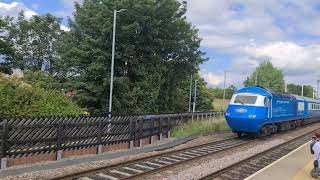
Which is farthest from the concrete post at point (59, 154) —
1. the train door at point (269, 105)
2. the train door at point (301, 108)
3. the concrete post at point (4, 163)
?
the train door at point (301, 108)

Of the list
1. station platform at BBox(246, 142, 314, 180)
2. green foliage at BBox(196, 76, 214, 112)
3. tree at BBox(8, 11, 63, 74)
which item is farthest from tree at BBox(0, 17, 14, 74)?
station platform at BBox(246, 142, 314, 180)

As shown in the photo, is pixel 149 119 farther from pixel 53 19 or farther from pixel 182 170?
pixel 53 19

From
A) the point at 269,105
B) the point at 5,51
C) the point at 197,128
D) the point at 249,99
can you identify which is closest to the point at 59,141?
the point at 249,99

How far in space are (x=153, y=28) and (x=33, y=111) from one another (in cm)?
2071

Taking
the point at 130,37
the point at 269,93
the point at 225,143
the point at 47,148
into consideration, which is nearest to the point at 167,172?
the point at 47,148

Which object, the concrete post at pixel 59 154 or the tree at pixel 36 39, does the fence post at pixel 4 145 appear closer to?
the concrete post at pixel 59 154

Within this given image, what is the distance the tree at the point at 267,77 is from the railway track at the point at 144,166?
96.2 metres

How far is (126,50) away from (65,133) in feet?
78.3

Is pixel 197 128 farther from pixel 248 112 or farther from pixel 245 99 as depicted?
pixel 248 112

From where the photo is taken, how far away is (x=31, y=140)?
15.6m

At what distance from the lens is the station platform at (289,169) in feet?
46.7

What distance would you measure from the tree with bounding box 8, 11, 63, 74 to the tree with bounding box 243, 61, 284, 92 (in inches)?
2229

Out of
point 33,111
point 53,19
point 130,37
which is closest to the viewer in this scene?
point 33,111

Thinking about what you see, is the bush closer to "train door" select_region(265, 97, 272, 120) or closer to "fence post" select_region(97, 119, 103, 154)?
"fence post" select_region(97, 119, 103, 154)
